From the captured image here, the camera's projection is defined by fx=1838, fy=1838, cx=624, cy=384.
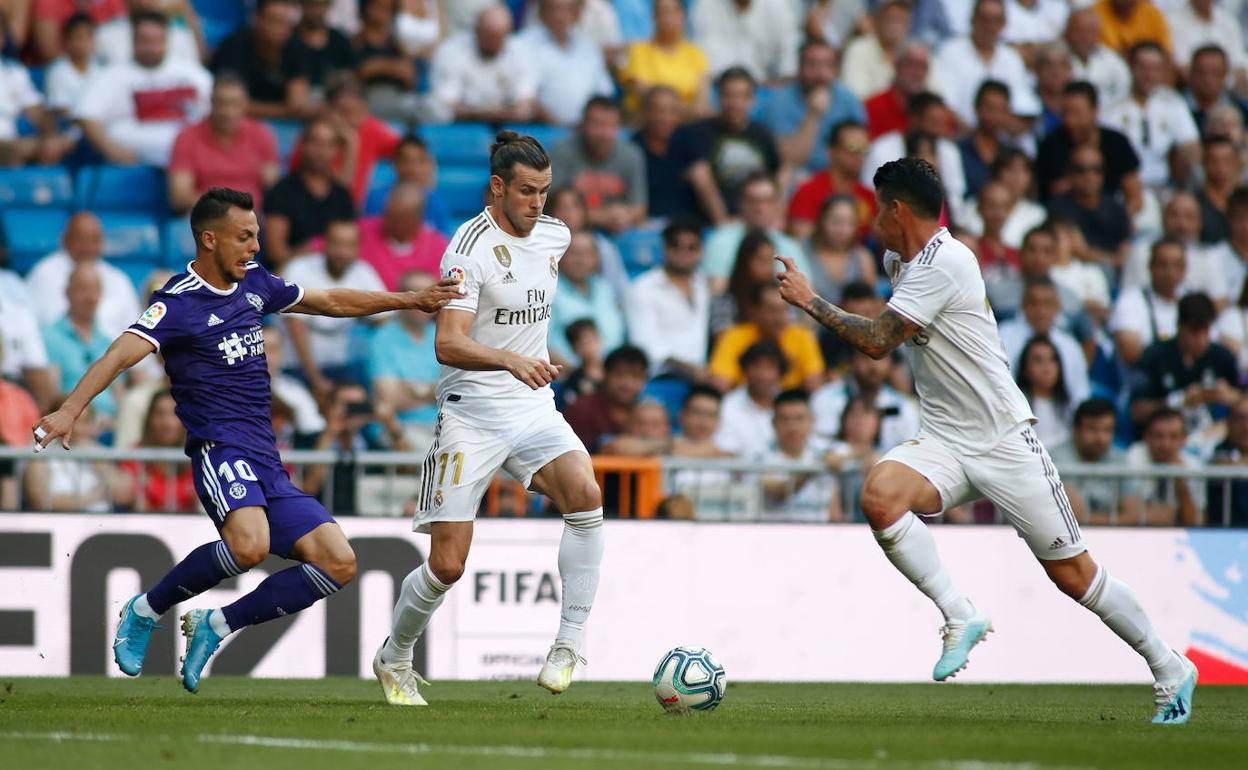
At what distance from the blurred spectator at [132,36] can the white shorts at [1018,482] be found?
31.5 feet

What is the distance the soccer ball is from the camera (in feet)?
29.4

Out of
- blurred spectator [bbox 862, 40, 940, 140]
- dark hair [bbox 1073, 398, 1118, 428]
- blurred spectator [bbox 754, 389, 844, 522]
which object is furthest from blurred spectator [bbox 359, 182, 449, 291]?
dark hair [bbox 1073, 398, 1118, 428]

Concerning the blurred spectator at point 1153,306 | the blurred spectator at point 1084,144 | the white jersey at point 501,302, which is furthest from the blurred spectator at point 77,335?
the blurred spectator at point 1084,144

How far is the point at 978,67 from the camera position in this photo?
19219 mm

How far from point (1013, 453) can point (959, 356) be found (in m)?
0.54

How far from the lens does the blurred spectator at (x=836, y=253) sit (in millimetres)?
16266

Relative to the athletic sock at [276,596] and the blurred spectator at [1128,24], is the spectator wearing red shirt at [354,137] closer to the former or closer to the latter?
the athletic sock at [276,596]

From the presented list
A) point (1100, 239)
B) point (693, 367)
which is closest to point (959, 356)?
point (693, 367)

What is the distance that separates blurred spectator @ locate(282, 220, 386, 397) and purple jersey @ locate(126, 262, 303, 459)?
17.6 ft

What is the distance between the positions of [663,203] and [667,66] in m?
1.79

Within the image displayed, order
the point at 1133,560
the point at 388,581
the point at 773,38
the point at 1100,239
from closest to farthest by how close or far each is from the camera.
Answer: the point at 388,581, the point at 1133,560, the point at 1100,239, the point at 773,38

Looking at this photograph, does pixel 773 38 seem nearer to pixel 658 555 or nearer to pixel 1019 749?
pixel 658 555

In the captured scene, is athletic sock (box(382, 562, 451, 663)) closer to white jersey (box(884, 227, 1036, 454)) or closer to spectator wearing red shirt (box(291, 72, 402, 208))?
white jersey (box(884, 227, 1036, 454))

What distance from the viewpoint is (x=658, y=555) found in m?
12.9
